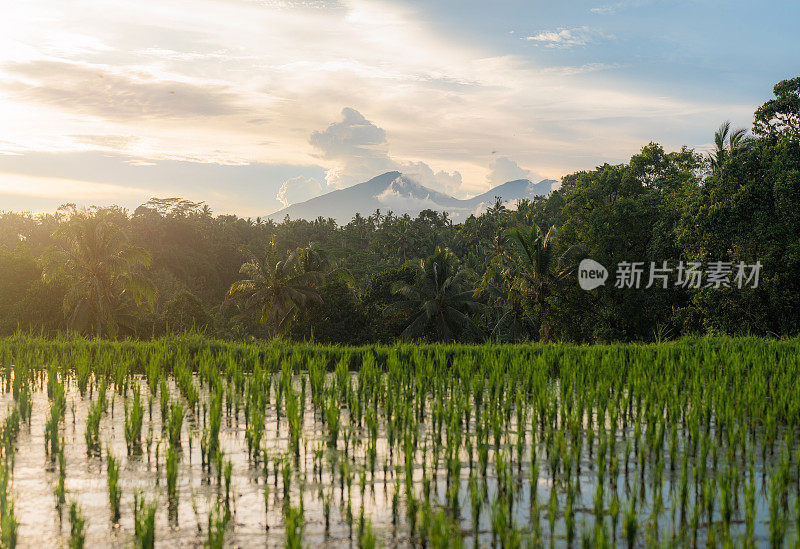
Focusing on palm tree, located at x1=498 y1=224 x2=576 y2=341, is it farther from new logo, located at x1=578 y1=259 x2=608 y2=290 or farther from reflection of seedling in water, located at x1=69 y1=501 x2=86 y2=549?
reflection of seedling in water, located at x1=69 y1=501 x2=86 y2=549

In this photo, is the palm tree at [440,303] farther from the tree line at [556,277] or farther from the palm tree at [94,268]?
the palm tree at [94,268]

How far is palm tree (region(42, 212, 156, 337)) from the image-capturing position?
21.5m

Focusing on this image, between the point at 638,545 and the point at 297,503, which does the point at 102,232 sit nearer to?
the point at 297,503

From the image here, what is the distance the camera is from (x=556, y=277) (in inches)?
1009

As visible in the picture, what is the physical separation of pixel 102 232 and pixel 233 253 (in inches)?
1003

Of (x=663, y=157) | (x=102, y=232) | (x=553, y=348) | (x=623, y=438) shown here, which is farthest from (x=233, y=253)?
(x=623, y=438)

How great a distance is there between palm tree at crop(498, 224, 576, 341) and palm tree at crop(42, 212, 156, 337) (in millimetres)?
13371

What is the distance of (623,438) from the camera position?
655 centimetres

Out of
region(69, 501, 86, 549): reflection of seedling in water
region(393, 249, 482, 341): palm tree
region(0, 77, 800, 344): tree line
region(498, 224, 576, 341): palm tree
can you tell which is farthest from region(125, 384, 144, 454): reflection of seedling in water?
region(393, 249, 482, 341): palm tree

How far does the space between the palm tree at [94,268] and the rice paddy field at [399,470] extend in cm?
1281

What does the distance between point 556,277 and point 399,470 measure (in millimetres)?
21505

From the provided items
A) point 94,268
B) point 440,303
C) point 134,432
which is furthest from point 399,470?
point 440,303

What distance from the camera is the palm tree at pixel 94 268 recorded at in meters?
21.5

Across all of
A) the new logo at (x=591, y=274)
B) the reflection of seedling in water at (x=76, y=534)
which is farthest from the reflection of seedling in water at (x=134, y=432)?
the new logo at (x=591, y=274)
